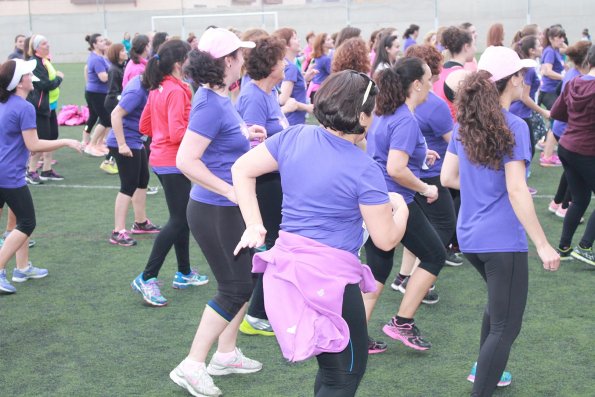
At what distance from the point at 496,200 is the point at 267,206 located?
200 centimetres

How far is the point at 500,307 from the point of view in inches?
161

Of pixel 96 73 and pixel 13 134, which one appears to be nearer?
pixel 13 134

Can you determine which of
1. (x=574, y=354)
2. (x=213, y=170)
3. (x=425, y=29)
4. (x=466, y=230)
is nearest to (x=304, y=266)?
(x=466, y=230)

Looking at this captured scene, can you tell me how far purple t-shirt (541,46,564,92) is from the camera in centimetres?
1185

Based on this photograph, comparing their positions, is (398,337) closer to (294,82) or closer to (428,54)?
(428,54)

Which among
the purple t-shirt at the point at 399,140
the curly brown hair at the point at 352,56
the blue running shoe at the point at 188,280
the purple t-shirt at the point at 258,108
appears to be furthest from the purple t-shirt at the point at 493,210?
the blue running shoe at the point at 188,280

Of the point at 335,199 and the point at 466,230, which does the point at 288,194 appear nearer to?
the point at 335,199

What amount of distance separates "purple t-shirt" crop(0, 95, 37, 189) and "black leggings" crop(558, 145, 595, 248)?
4.50 meters

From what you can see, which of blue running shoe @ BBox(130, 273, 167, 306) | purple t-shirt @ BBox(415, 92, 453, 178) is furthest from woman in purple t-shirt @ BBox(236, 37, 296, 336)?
purple t-shirt @ BBox(415, 92, 453, 178)

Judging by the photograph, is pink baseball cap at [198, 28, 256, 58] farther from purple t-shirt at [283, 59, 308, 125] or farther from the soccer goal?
the soccer goal

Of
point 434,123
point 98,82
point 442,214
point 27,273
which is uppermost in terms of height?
point 434,123

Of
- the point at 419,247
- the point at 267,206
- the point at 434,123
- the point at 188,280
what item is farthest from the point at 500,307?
the point at 188,280

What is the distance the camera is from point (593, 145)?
22.1ft

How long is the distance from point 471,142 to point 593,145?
10.4ft
